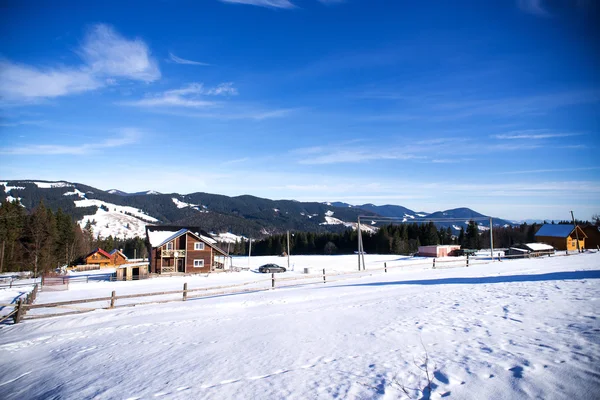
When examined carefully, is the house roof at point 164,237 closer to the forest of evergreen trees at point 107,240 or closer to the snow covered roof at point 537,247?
the forest of evergreen trees at point 107,240

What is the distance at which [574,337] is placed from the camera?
26.0ft

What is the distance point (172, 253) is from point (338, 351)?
48901mm

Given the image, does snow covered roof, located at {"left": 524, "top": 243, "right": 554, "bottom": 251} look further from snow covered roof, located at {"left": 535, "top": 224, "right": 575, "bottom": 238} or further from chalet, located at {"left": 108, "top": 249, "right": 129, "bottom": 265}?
chalet, located at {"left": 108, "top": 249, "right": 129, "bottom": 265}

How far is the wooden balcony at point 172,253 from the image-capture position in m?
52.0

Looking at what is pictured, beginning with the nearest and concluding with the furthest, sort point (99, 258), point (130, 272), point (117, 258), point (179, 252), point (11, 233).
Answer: point (130, 272)
point (179, 252)
point (11, 233)
point (99, 258)
point (117, 258)

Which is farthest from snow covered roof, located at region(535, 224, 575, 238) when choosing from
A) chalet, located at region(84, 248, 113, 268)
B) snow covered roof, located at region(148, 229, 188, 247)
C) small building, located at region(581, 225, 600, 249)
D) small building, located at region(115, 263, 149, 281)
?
chalet, located at region(84, 248, 113, 268)

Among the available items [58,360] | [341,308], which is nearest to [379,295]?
[341,308]

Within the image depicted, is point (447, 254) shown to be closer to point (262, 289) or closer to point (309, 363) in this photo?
point (262, 289)

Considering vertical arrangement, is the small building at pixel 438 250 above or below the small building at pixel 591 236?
below

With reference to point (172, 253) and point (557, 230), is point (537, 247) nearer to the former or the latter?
point (557, 230)

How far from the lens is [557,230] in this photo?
246 feet

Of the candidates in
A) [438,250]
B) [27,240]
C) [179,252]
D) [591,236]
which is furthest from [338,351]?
[591,236]

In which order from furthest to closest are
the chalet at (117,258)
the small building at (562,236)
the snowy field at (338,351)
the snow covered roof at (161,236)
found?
the chalet at (117,258) < the small building at (562,236) < the snow covered roof at (161,236) < the snowy field at (338,351)

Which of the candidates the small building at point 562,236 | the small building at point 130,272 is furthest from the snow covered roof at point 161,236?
the small building at point 562,236
